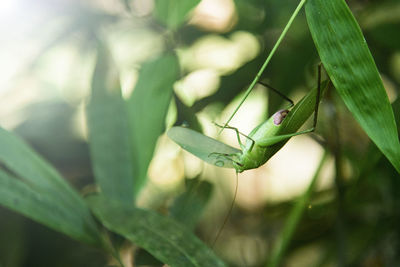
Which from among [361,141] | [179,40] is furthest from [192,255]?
[361,141]

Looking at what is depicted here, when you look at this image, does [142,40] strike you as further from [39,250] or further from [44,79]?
[39,250]

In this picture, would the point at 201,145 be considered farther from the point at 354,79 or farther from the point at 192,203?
the point at 192,203

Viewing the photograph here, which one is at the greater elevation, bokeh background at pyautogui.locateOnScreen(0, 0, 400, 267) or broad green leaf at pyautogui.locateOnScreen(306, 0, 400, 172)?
broad green leaf at pyautogui.locateOnScreen(306, 0, 400, 172)

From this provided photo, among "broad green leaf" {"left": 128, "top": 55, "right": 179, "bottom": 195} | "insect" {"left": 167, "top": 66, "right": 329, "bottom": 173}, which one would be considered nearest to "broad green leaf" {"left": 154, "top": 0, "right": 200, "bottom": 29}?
"broad green leaf" {"left": 128, "top": 55, "right": 179, "bottom": 195}

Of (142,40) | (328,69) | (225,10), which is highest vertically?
(328,69)

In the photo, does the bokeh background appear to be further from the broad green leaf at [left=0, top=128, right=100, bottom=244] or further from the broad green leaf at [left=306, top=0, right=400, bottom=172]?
the broad green leaf at [left=306, top=0, right=400, bottom=172]

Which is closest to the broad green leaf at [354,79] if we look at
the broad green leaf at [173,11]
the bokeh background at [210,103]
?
the broad green leaf at [173,11]

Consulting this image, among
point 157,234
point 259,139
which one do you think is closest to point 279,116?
point 259,139
